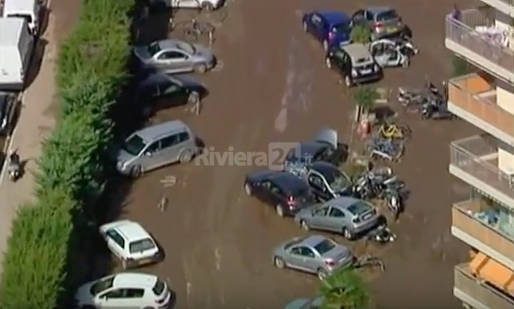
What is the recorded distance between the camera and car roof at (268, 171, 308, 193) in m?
48.0

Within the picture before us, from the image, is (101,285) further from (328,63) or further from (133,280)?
(328,63)

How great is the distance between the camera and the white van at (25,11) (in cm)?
5581

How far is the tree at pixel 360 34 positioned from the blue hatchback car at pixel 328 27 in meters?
0.17

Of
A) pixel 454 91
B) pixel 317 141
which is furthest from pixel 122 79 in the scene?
pixel 454 91

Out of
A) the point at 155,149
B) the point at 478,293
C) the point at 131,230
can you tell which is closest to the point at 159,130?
the point at 155,149

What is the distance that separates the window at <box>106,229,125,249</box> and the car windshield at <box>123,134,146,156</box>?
12.7ft

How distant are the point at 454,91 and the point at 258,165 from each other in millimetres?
15053

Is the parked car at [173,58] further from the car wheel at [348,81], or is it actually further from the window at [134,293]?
the window at [134,293]

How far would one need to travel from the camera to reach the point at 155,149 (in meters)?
49.7

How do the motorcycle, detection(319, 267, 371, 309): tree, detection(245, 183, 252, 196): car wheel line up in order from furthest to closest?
the motorcycle
detection(245, 183, 252, 196): car wheel
detection(319, 267, 371, 309): tree

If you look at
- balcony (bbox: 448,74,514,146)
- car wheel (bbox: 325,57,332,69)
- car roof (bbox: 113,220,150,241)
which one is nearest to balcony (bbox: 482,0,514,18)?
Result: balcony (bbox: 448,74,514,146)

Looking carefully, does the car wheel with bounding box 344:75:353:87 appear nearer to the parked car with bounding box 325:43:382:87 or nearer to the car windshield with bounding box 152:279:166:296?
the parked car with bounding box 325:43:382:87

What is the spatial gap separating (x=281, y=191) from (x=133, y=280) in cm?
565

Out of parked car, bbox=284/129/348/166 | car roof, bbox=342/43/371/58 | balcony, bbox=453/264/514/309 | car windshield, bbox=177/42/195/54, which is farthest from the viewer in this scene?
car windshield, bbox=177/42/195/54
